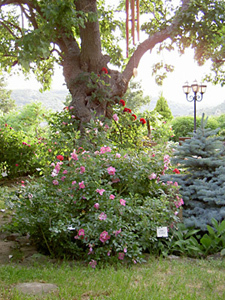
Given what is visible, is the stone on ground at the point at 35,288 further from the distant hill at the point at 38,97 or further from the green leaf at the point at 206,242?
the distant hill at the point at 38,97

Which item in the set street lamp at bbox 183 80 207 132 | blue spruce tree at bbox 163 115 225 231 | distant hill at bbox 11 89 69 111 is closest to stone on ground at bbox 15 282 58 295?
blue spruce tree at bbox 163 115 225 231

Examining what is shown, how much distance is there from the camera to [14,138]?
28.9 feet

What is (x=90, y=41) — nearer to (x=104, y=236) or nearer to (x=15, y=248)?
(x=15, y=248)

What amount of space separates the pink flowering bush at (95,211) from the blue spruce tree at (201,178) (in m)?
0.40

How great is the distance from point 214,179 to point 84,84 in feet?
14.7

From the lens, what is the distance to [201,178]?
4945mm

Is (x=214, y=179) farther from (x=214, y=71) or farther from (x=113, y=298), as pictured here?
(x=214, y=71)

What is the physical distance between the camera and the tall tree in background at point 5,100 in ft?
113

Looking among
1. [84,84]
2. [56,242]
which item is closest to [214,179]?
[56,242]

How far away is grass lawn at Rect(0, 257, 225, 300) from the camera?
255 cm

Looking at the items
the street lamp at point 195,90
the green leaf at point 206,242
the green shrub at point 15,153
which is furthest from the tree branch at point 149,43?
the green leaf at point 206,242

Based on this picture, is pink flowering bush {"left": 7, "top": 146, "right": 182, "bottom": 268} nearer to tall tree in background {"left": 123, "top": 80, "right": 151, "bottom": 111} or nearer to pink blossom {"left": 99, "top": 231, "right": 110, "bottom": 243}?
pink blossom {"left": 99, "top": 231, "right": 110, "bottom": 243}

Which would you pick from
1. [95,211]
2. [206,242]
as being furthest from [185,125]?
[95,211]

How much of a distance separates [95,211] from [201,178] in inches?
76.7
